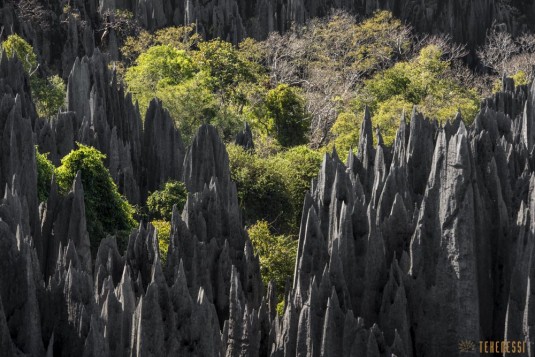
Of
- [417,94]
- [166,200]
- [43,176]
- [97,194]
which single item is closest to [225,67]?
A: [417,94]

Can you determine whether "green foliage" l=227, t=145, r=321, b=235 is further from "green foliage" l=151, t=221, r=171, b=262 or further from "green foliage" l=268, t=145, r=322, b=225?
"green foliage" l=151, t=221, r=171, b=262

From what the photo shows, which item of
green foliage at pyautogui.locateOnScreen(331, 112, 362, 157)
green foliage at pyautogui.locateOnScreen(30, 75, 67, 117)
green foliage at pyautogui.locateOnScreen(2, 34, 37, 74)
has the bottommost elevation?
green foliage at pyautogui.locateOnScreen(331, 112, 362, 157)

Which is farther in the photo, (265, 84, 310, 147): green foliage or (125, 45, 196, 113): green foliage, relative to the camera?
(125, 45, 196, 113): green foliage

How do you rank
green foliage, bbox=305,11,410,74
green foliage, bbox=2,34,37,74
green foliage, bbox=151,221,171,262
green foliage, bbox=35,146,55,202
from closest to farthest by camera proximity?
green foliage, bbox=151,221,171,262 < green foliage, bbox=35,146,55,202 < green foliage, bbox=2,34,37,74 < green foliage, bbox=305,11,410,74

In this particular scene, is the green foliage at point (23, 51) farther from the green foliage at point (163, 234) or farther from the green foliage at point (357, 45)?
the green foliage at point (163, 234)

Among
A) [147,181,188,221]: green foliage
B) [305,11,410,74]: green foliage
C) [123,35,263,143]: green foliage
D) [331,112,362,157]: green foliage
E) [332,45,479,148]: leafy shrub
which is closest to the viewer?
[147,181,188,221]: green foliage

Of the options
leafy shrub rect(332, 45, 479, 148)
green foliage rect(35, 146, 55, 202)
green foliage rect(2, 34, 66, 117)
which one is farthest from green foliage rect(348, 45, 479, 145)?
green foliage rect(35, 146, 55, 202)

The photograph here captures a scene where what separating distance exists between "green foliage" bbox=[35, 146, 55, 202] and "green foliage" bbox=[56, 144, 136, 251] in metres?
0.46

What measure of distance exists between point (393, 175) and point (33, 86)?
4194 centimetres

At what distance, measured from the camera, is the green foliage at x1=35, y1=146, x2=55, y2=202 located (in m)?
42.2

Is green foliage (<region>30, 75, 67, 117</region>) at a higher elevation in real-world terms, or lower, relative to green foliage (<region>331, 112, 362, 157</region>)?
higher

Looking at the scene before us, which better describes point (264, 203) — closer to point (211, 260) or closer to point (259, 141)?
point (259, 141)

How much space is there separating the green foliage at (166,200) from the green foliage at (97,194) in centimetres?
244

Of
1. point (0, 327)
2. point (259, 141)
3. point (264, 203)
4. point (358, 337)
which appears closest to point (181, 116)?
point (259, 141)
